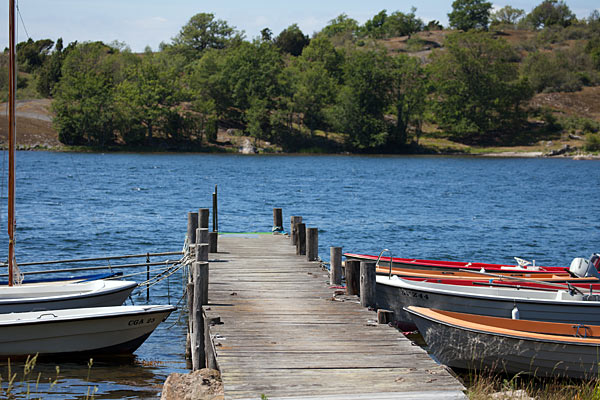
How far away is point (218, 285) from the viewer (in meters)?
14.4

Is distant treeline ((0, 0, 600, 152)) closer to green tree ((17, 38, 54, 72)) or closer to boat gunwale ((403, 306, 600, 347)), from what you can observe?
green tree ((17, 38, 54, 72))

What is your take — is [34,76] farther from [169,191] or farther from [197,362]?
[197,362]

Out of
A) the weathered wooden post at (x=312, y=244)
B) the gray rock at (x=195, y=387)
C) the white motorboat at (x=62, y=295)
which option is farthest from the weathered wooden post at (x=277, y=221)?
the gray rock at (x=195, y=387)

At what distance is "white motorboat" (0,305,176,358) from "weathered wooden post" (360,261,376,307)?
12.8ft

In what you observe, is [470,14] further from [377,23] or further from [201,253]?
[201,253]

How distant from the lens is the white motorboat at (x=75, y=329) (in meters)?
13.0

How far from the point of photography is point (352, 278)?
1353 centimetres

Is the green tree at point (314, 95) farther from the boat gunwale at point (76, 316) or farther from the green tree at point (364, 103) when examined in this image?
the boat gunwale at point (76, 316)

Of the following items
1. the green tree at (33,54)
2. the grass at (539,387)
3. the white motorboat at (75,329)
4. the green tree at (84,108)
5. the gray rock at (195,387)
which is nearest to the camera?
the gray rock at (195,387)

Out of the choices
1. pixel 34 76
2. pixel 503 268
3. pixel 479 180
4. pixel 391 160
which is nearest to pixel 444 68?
pixel 391 160

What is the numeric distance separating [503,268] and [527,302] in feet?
14.3

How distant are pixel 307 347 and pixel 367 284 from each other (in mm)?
2763

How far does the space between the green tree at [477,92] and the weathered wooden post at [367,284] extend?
342 feet

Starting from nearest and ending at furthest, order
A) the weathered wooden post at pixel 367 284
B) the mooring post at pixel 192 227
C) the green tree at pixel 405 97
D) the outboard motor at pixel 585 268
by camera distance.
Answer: the weathered wooden post at pixel 367 284, the outboard motor at pixel 585 268, the mooring post at pixel 192 227, the green tree at pixel 405 97
